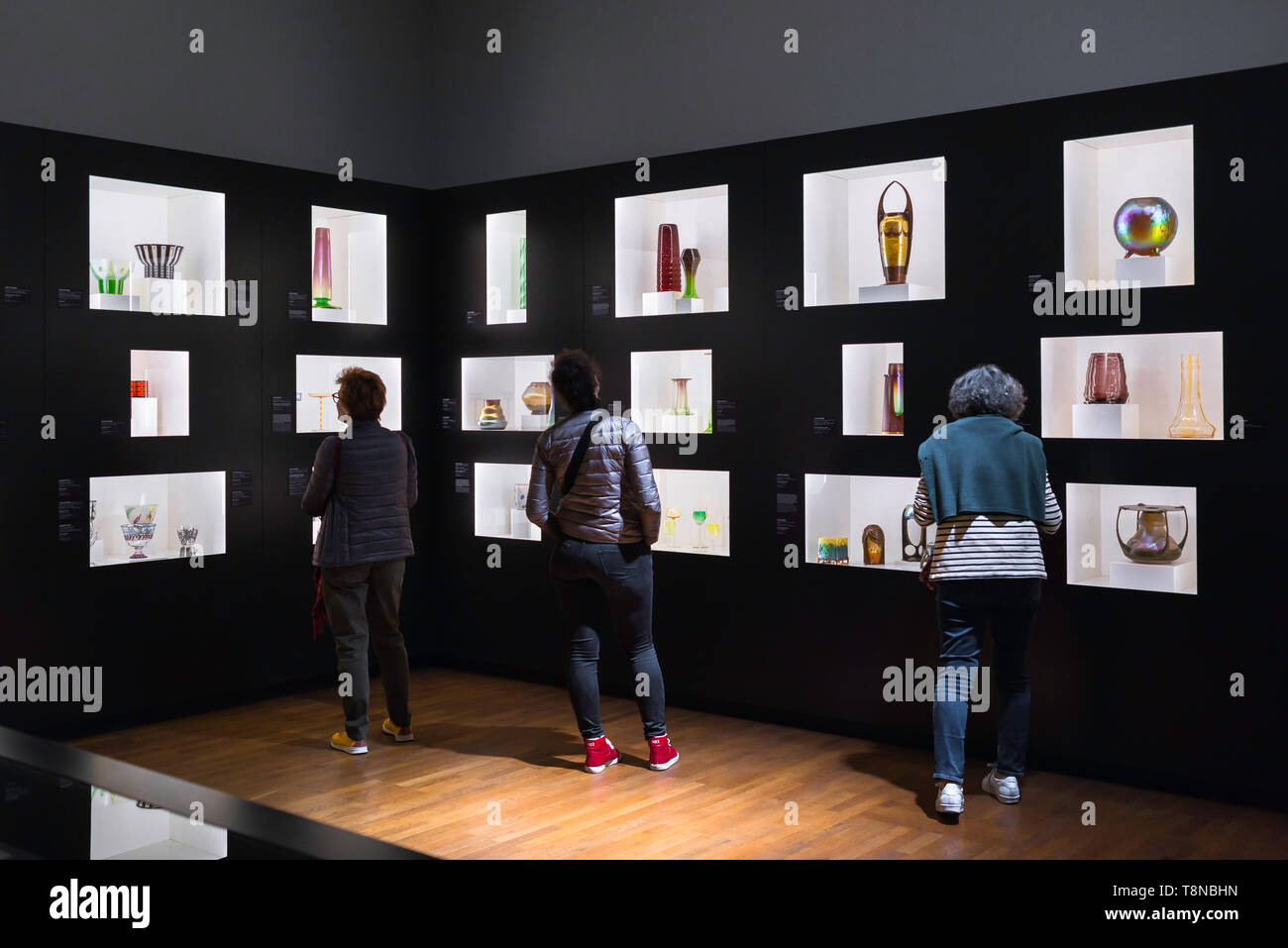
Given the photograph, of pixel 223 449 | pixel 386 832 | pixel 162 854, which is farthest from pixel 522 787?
pixel 162 854

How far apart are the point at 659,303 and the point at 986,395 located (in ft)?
6.42

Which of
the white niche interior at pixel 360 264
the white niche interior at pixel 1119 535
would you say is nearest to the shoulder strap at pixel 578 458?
the white niche interior at pixel 1119 535

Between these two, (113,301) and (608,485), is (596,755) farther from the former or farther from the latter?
(113,301)

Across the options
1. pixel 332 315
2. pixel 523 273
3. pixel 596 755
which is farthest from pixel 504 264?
pixel 596 755

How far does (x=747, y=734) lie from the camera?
512cm

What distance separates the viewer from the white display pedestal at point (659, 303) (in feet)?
18.1

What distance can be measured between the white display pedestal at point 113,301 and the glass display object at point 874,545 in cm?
Result: 321

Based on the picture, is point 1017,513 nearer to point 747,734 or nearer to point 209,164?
point 747,734

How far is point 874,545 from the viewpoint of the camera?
195 inches

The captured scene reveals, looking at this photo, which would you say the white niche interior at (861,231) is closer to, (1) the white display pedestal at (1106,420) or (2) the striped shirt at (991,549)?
(1) the white display pedestal at (1106,420)

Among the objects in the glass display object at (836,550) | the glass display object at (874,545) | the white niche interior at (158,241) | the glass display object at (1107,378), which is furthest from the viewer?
the white niche interior at (158,241)

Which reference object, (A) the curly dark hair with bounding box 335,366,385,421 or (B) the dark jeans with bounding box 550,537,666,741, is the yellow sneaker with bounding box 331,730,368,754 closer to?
(B) the dark jeans with bounding box 550,537,666,741

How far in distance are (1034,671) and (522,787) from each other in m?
1.92

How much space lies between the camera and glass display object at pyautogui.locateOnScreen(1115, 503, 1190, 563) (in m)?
4.21
